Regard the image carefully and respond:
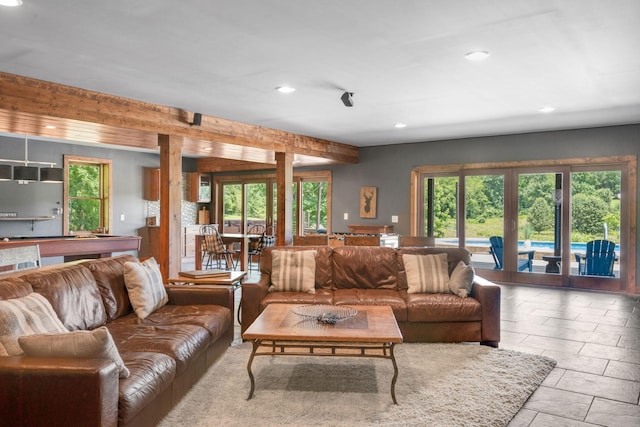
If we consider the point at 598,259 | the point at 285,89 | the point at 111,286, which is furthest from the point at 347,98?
the point at 598,259

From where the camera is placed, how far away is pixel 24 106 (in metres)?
4.38

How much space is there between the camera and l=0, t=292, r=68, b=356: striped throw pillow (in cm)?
209

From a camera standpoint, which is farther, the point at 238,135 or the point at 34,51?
the point at 238,135

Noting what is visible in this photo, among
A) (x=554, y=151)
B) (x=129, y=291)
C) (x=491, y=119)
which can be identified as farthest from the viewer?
(x=554, y=151)

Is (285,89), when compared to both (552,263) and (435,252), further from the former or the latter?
(552,263)

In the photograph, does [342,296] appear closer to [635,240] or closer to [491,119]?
[491,119]

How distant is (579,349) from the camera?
405cm

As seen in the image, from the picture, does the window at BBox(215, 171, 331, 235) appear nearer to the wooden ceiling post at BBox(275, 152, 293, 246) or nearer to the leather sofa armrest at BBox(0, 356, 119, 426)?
the wooden ceiling post at BBox(275, 152, 293, 246)

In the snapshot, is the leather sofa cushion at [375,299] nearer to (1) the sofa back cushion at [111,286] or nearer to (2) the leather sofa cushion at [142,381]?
(1) the sofa back cushion at [111,286]

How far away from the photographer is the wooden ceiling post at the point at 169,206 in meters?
5.61

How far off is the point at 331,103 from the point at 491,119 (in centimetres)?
248

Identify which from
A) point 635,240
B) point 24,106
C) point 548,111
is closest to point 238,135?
point 24,106

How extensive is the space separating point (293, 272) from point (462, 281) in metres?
1.63

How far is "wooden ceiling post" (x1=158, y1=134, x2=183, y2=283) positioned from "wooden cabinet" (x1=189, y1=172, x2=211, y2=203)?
5.65 metres
